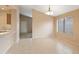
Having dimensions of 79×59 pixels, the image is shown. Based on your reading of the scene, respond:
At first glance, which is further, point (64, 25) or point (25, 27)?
point (25, 27)

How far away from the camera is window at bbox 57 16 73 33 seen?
2009 millimetres

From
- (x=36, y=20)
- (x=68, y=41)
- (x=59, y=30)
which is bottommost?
(x=68, y=41)

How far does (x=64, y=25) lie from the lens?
80.3 inches

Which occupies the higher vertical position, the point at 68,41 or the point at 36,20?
the point at 36,20

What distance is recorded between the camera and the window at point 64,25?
2.01 meters

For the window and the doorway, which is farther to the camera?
the doorway

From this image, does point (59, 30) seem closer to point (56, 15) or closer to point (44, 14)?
point (56, 15)

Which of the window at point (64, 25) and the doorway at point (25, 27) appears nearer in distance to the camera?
the window at point (64, 25)
